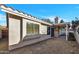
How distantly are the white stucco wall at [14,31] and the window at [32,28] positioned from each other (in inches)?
11.1

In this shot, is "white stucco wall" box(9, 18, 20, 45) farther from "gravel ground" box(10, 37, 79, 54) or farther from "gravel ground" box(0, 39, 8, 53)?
"gravel ground" box(10, 37, 79, 54)

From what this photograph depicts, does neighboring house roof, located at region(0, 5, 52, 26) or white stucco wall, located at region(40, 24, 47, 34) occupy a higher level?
neighboring house roof, located at region(0, 5, 52, 26)

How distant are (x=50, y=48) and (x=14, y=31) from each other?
97 centimetres

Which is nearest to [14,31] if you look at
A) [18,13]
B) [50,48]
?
[18,13]

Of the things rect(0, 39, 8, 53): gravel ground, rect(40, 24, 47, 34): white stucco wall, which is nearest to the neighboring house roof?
rect(40, 24, 47, 34): white stucco wall

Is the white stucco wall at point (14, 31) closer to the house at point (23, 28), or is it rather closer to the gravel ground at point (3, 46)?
the house at point (23, 28)

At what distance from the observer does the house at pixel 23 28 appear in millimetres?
5094

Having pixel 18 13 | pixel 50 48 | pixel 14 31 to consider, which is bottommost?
pixel 50 48

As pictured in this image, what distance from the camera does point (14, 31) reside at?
5141 millimetres

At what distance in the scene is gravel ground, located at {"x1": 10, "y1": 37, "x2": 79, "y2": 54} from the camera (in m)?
5.24

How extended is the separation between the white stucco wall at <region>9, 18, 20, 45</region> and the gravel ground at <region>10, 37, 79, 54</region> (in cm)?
23

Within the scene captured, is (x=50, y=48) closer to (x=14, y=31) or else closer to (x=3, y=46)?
(x=14, y=31)

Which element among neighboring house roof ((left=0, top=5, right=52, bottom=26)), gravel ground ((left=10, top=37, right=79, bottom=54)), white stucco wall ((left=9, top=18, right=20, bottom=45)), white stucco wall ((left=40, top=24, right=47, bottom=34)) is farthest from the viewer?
white stucco wall ((left=40, top=24, right=47, bottom=34))
